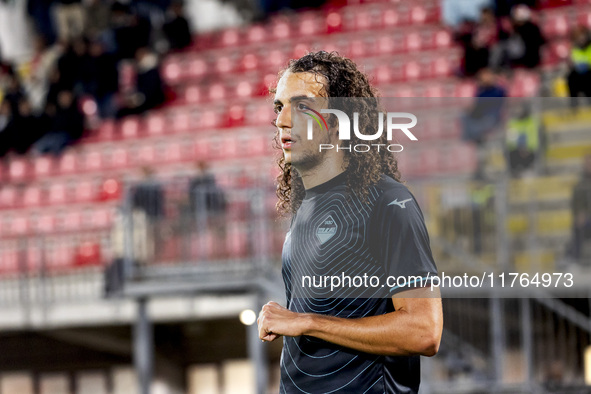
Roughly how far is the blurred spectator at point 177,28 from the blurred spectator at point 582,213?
8.89m

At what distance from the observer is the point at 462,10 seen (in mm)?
11969

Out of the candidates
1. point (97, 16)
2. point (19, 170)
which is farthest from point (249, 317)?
point (97, 16)

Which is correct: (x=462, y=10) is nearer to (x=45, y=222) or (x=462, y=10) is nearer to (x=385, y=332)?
(x=45, y=222)

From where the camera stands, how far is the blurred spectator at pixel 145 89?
13.3 m

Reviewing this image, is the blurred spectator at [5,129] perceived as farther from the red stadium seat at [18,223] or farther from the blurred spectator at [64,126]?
the red stadium seat at [18,223]

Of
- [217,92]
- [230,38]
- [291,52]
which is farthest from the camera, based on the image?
[230,38]

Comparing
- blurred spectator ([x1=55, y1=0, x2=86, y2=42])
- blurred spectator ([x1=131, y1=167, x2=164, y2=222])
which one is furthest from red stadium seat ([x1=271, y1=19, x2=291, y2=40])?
blurred spectator ([x1=131, y1=167, x2=164, y2=222])

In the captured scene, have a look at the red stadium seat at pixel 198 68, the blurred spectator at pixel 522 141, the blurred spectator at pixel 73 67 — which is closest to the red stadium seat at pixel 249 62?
the red stadium seat at pixel 198 68

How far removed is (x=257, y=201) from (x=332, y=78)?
19.6 ft

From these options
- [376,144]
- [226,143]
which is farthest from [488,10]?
[376,144]

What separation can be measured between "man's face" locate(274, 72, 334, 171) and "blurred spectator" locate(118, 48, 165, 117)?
1173cm

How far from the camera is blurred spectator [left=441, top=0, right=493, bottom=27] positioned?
38.8ft

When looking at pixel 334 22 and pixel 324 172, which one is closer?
pixel 324 172

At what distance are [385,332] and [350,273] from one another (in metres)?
0.16
